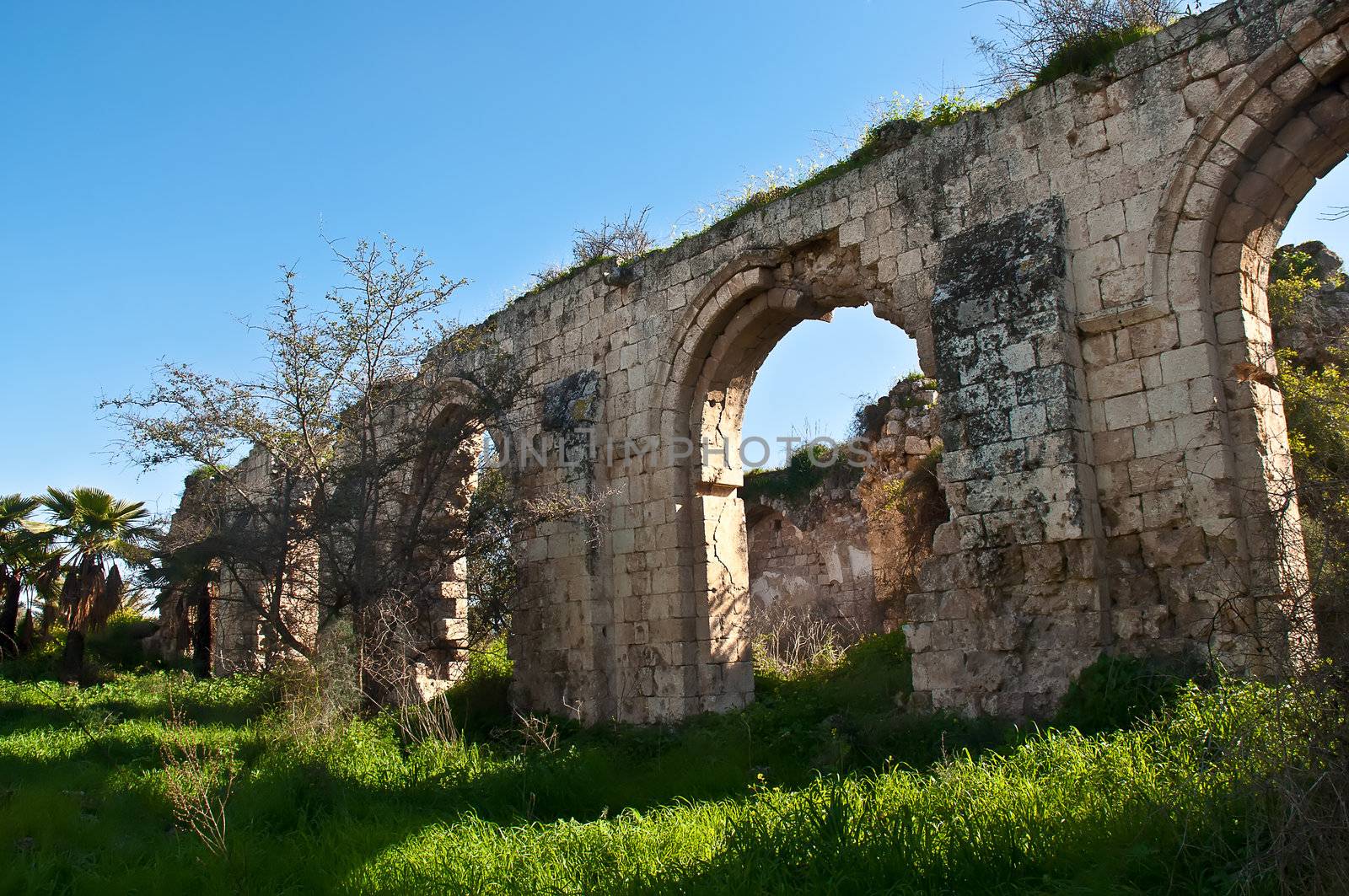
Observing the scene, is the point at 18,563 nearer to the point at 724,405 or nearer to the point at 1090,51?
the point at 724,405

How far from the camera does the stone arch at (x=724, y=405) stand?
8281mm

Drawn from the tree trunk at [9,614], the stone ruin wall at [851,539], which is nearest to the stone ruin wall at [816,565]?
the stone ruin wall at [851,539]

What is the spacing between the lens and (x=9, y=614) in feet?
47.0

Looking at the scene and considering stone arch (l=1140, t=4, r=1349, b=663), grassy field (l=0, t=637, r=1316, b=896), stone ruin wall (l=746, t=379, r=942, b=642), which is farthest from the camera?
stone ruin wall (l=746, t=379, r=942, b=642)

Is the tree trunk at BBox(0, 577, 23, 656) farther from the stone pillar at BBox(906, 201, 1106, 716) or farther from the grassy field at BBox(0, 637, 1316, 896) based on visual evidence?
the stone pillar at BBox(906, 201, 1106, 716)

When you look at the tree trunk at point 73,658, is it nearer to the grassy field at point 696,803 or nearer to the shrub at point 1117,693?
the grassy field at point 696,803

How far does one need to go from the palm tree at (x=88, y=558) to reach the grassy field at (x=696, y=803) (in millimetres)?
5498

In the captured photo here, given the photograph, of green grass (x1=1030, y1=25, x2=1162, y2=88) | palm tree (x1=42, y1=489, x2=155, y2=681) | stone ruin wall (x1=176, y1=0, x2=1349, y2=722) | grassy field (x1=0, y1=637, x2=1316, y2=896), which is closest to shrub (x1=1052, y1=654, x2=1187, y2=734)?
grassy field (x1=0, y1=637, x2=1316, y2=896)

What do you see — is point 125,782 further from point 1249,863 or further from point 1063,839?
point 1249,863

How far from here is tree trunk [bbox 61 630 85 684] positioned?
13.6m

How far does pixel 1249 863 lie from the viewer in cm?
299

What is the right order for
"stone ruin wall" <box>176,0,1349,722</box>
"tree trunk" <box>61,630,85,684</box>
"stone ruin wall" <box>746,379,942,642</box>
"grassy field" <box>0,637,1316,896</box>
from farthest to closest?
1. "tree trunk" <box>61,630,85,684</box>
2. "stone ruin wall" <box>746,379,942,642</box>
3. "stone ruin wall" <box>176,0,1349,722</box>
4. "grassy field" <box>0,637,1316,896</box>

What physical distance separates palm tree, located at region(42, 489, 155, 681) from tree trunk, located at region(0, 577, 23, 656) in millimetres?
944

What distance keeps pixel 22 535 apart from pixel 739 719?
38.7 ft
